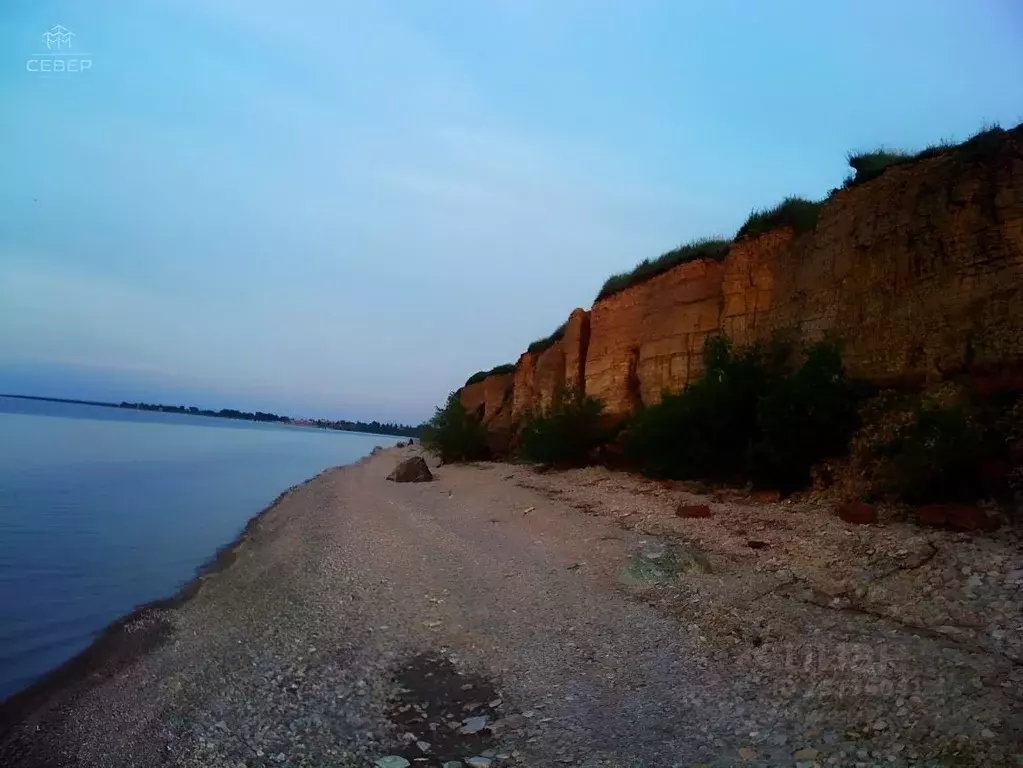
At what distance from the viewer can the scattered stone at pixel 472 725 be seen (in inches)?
187

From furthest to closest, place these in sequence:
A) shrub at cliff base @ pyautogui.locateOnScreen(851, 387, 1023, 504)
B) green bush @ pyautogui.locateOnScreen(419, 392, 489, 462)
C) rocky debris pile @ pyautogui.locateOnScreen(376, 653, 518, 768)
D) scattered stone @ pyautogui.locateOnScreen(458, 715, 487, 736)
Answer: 1. green bush @ pyautogui.locateOnScreen(419, 392, 489, 462)
2. shrub at cliff base @ pyautogui.locateOnScreen(851, 387, 1023, 504)
3. scattered stone @ pyautogui.locateOnScreen(458, 715, 487, 736)
4. rocky debris pile @ pyautogui.locateOnScreen(376, 653, 518, 768)

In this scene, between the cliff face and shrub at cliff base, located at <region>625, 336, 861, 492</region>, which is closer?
the cliff face

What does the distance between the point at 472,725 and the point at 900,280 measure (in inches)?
394

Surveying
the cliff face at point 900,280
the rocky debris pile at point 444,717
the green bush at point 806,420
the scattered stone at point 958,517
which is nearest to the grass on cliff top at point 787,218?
the cliff face at point 900,280

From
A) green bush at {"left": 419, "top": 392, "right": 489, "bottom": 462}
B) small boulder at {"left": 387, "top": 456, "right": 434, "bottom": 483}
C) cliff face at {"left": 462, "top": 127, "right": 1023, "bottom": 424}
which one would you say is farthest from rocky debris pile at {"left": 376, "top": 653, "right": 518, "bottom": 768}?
green bush at {"left": 419, "top": 392, "right": 489, "bottom": 462}

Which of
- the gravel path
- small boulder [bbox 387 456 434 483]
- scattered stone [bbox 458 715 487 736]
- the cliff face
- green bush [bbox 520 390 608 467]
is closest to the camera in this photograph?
the gravel path

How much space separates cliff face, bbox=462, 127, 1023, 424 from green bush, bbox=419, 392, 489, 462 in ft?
48.2

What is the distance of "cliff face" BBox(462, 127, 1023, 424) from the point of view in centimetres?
916

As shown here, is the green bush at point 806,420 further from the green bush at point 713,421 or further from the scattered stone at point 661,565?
the scattered stone at point 661,565

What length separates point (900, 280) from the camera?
10625 mm

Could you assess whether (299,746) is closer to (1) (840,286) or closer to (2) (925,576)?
(2) (925,576)

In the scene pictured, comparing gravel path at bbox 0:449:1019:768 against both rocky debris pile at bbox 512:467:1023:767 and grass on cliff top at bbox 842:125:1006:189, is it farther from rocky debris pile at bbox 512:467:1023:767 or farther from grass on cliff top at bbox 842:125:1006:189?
grass on cliff top at bbox 842:125:1006:189

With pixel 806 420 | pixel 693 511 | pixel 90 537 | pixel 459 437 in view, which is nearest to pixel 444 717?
pixel 693 511

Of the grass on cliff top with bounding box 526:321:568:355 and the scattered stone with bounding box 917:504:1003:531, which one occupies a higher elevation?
the grass on cliff top with bounding box 526:321:568:355
